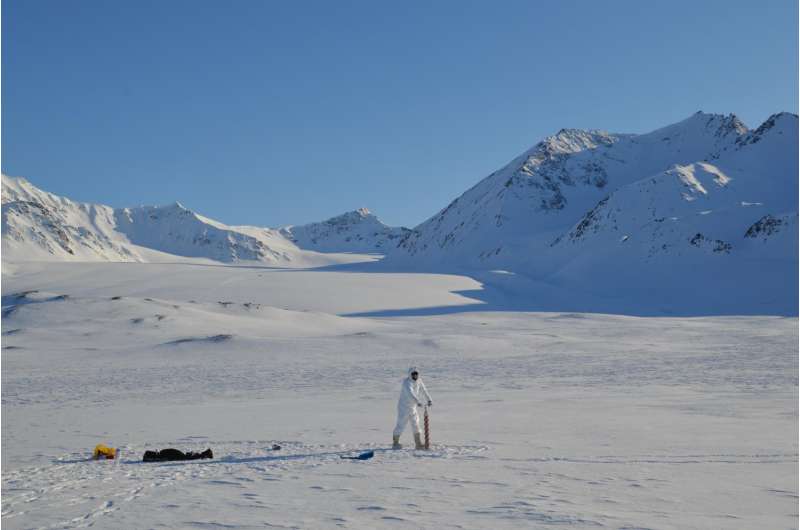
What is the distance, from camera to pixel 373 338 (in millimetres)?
39875

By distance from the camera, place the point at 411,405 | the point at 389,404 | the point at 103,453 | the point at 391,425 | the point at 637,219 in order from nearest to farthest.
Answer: the point at 103,453 < the point at 411,405 < the point at 391,425 < the point at 389,404 < the point at 637,219

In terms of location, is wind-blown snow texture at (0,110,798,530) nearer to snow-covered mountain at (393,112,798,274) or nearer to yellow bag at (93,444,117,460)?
yellow bag at (93,444,117,460)

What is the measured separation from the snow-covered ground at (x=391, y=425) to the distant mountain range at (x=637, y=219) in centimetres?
4665

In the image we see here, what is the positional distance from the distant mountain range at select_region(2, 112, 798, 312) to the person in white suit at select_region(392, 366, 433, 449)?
231ft

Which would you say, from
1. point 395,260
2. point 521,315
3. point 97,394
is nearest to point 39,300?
point 97,394

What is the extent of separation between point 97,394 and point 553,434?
609 inches

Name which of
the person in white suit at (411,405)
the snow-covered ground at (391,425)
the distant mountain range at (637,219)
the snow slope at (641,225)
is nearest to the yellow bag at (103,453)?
the snow-covered ground at (391,425)

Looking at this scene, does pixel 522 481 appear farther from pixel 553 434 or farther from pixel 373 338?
pixel 373 338

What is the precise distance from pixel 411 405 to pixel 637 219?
10436 centimetres

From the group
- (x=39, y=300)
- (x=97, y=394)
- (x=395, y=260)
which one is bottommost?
(x=97, y=394)

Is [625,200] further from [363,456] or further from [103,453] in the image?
[103,453]

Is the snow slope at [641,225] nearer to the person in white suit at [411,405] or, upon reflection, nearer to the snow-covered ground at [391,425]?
the snow-covered ground at [391,425]

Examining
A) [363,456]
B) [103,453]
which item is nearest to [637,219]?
[363,456]

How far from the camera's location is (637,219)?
110 m
